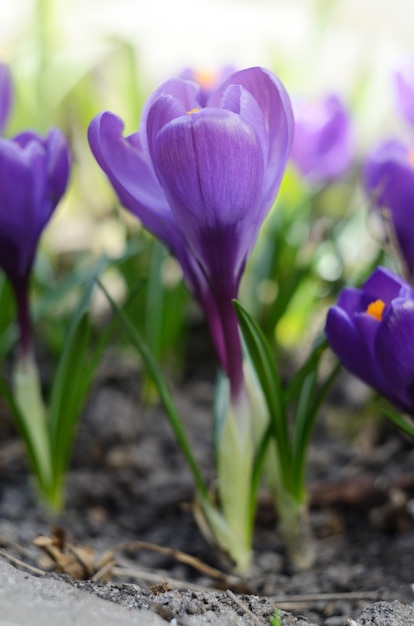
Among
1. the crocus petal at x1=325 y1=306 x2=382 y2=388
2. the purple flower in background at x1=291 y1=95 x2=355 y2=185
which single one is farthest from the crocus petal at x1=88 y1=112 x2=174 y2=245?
the purple flower in background at x1=291 y1=95 x2=355 y2=185

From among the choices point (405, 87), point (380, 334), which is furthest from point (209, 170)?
point (405, 87)

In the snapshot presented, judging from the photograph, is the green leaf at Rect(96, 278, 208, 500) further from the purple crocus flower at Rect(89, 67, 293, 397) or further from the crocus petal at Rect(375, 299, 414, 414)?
the crocus petal at Rect(375, 299, 414, 414)

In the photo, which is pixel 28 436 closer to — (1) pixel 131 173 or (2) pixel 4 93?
(1) pixel 131 173

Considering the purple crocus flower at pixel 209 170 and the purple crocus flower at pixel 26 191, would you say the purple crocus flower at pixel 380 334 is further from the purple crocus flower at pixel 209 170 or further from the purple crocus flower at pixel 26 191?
the purple crocus flower at pixel 26 191

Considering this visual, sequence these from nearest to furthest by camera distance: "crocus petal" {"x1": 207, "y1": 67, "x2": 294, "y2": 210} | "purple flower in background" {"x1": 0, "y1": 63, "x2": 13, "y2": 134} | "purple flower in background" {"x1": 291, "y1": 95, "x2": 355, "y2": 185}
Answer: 1. "crocus petal" {"x1": 207, "y1": 67, "x2": 294, "y2": 210}
2. "purple flower in background" {"x1": 0, "y1": 63, "x2": 13, "y2": 134}
3. "purple flower in background" {"x1": 291, "y1": 95, "x2": 355, "y2": 185}

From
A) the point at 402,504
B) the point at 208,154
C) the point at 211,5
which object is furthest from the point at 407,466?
the point at 211,5

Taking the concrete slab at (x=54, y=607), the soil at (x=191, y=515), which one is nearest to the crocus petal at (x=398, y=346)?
the soil at (x=191, y=515)
